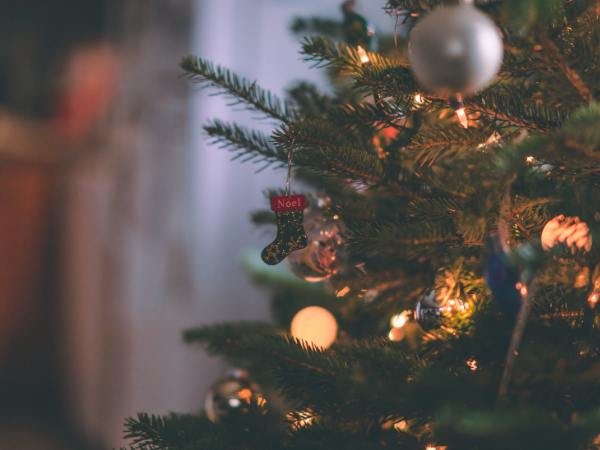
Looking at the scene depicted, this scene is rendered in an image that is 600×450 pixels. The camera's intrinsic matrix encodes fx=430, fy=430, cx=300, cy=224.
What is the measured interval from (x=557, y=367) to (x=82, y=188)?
1975 millimetres

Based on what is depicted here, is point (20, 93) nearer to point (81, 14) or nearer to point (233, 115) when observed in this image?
point (81, 14)

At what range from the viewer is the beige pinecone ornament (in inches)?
13.1

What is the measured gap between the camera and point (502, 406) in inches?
11.5

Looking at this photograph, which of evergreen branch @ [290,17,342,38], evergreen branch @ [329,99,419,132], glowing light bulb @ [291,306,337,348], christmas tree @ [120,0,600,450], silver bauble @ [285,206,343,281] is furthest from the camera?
glowing light bulb @ [291,306,337,348]

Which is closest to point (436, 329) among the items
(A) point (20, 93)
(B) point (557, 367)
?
(B) point (557, 367)

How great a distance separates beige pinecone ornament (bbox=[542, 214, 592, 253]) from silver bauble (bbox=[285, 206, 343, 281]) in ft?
0.71

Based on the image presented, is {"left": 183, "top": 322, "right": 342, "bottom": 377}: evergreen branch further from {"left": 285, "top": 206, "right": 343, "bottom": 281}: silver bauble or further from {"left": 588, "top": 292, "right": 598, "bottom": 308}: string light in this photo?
{"left": 588, "top": 292, "right": 598, "bottom": 308}: string light

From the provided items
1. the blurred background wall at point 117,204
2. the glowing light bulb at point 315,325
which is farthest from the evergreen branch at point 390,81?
the blurred background wall at point 117,204

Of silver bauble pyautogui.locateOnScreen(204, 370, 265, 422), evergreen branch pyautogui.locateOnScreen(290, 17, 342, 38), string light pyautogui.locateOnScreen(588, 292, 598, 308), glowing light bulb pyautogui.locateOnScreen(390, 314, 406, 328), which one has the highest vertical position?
evergreen branch pyautogui.locateOnScreen(290, 17, 342, 38)

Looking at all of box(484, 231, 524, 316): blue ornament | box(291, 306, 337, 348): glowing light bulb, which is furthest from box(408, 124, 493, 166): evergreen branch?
box(291, 306, 337, 348): glowing light bulb

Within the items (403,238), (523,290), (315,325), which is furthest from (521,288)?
(315,325)

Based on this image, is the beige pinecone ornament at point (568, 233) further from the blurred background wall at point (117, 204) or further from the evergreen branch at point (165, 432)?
the blurred background wall at point (117, 204)

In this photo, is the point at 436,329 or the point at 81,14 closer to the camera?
the point at 436,329

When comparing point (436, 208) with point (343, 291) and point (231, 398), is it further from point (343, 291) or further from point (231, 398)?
point (231, 398)
